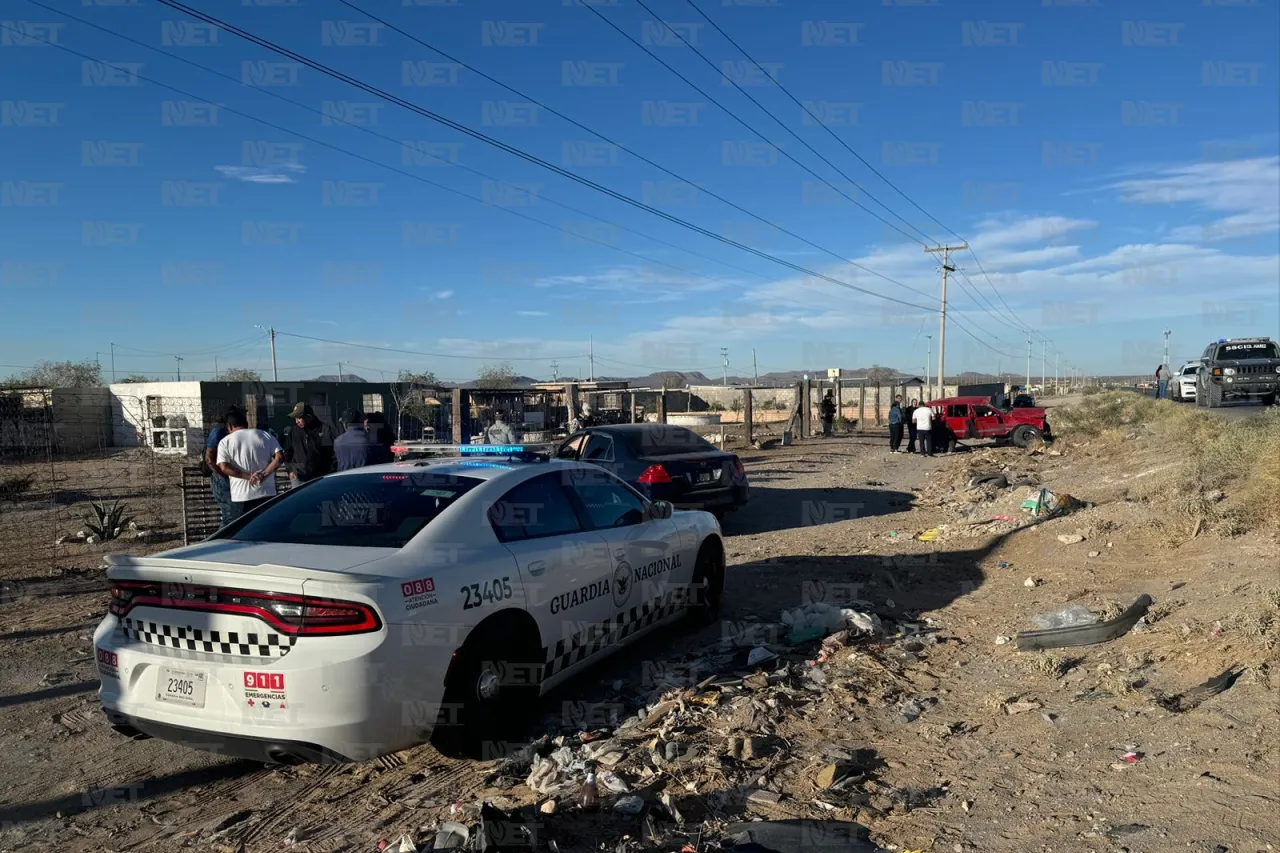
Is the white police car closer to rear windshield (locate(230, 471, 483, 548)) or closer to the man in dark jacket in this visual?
rear windshield (locate(230, 471, 483, 548))

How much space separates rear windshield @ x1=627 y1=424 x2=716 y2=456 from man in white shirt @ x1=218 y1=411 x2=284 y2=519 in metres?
4.39

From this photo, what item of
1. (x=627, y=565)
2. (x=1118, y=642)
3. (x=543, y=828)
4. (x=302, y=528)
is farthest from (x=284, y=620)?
(x=1118, y=642)

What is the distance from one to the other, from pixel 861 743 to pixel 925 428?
18.6m

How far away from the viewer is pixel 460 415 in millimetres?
15328

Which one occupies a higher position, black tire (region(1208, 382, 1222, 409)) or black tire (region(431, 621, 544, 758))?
black tire (region(1208, 382, 1222, 409))

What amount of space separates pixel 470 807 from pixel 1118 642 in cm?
438

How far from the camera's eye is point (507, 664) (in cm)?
421

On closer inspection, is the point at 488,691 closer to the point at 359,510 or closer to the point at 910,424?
the point at 359,510

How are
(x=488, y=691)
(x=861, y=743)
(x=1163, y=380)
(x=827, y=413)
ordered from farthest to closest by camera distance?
1. (x=1163, y=380)
2. (x=827, y=413)
3. (x=861, y=743)
4. (x=488, y=691)

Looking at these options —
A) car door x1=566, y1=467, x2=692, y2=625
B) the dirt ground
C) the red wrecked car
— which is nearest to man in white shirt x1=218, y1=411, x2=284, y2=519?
the dirt ground

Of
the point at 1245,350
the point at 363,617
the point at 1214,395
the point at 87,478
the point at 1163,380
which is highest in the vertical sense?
the point at 1245,350

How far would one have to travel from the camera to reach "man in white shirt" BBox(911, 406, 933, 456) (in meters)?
21.7

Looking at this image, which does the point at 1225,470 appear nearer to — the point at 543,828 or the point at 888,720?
the point at 888,720

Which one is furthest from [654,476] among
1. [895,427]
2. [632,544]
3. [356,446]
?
[895,427]
